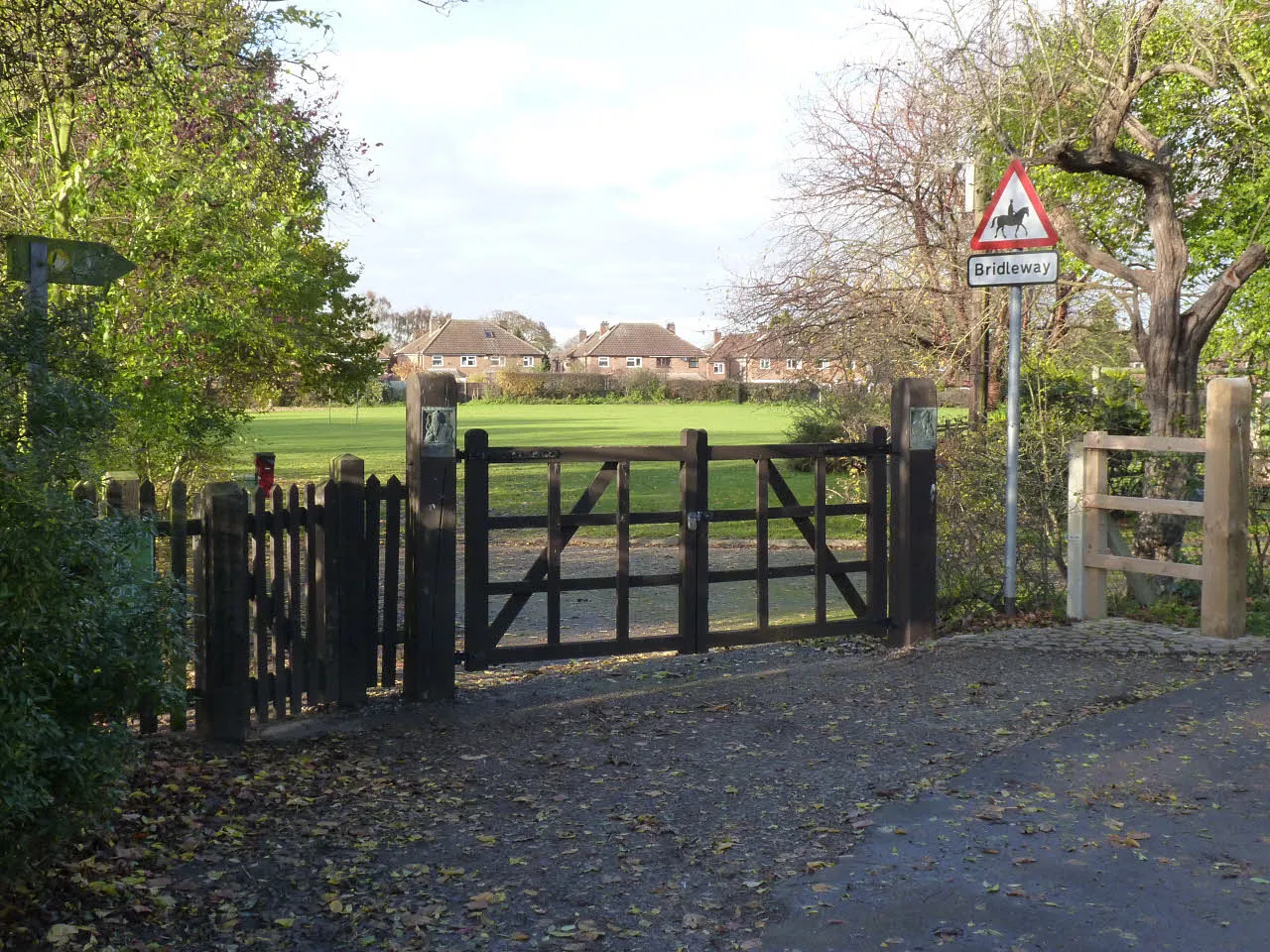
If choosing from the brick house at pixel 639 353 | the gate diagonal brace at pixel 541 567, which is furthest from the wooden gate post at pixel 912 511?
the brick house at pixel 639 353

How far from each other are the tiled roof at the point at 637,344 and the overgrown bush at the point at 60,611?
122954 millimetres

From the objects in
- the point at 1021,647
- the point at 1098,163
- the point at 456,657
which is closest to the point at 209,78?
the point at 456,657

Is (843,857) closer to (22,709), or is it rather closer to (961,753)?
Result: (961,753)

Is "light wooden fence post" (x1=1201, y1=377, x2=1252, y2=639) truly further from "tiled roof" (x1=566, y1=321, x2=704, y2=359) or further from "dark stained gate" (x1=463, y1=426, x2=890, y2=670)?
"tiled roof" (x1=566, y1=321, x2=704, y2=359)

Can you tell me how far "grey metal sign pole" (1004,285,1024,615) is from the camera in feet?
30.6

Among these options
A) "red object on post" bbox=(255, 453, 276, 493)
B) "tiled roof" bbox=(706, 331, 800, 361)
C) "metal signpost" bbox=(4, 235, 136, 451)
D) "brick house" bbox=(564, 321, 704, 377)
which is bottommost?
"red object on post" bbox=(255, 453, 276, 493)

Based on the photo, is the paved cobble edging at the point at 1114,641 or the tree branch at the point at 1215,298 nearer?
the paved cobble edging at the point at 1114,641

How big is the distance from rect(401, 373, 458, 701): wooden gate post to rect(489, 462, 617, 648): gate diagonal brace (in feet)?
1.41

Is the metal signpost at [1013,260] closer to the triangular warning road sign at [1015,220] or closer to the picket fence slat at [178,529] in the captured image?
the triangular warning road sign at [1015,220]

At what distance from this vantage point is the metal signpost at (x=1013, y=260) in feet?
30.5

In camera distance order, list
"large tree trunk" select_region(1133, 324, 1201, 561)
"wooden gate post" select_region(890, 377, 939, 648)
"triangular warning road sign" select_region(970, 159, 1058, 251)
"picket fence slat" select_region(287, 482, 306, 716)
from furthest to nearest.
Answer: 1. "large tree trunk" select_region(1133, 324, 1201, 561)
2. "triangular warning road sign" select_region(970, 159, 1058, 251)
3. "wooden gate post" select_region(890, 377, 939, 648)
4. "picket fence slat" select_region(287, 482, 306, 716)

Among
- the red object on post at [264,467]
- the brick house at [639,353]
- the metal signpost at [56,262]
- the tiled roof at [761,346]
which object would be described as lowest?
the red object on post at [264,467]

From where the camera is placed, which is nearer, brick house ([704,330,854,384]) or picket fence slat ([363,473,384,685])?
picket fence slat ([363,473,384,685])

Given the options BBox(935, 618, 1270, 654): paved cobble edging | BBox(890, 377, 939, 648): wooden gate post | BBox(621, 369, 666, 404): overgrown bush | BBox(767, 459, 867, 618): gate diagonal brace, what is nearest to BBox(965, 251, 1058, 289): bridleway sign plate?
BBox(890, 377, 939, 648): wooden gate post
